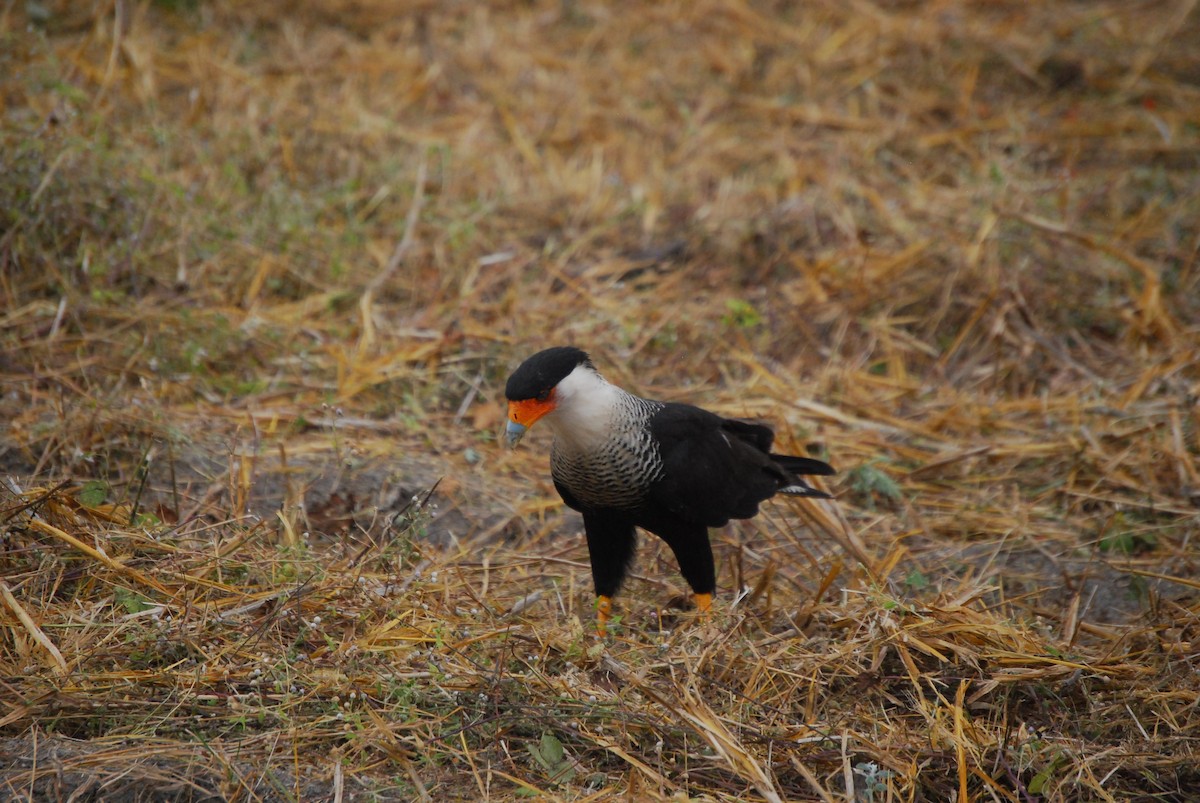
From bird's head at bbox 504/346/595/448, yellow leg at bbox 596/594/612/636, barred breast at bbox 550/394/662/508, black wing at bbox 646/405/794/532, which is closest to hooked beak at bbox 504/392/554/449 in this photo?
bird's head at bbox 504/346/595/448

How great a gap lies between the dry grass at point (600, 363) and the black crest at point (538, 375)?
1.85ft

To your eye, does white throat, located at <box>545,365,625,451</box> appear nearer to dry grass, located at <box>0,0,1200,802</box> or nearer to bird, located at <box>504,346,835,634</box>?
bird, located at <box>504,346,835,634</box>

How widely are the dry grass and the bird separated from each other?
23cm

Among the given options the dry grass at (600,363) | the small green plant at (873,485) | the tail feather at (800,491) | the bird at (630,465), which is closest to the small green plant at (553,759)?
the dry grass at (600,363)

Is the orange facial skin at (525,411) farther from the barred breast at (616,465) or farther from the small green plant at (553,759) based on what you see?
the small green plant at (553,759)

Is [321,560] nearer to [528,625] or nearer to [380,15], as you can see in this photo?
[528,625]

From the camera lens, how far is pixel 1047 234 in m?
5.31

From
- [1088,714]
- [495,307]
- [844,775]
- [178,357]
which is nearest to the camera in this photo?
[844,775]

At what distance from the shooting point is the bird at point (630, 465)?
3031 mm

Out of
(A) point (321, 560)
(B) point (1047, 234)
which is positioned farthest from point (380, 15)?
(A) point (321, 560)

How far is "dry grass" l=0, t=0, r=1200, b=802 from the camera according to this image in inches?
105

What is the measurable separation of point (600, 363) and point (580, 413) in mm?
1651

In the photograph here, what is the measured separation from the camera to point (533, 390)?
2.95 m

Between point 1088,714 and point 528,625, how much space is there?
59.7 inches
